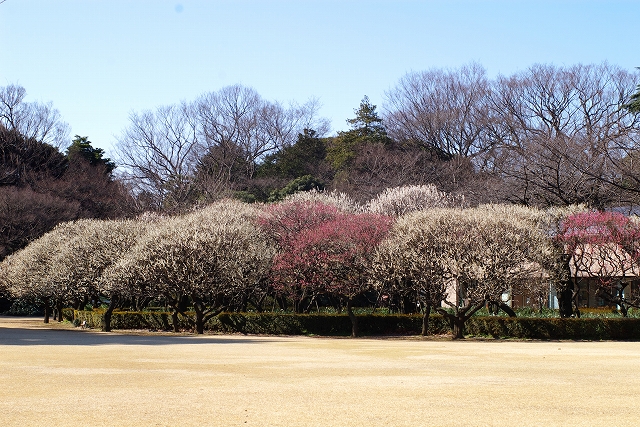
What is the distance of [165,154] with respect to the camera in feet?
238

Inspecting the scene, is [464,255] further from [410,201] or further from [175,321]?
[410,201]

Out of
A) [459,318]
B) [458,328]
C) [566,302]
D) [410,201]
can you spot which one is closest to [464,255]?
[459,318]

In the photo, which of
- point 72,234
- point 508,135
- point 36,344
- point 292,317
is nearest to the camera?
point 36,344

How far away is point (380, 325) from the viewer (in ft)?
118

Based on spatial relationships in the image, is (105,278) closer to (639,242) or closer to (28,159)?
(639,242)

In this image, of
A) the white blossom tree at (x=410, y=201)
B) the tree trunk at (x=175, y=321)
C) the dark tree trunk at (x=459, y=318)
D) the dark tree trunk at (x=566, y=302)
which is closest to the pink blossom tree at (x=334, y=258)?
the dark tree trunk at (x=459, y=318)

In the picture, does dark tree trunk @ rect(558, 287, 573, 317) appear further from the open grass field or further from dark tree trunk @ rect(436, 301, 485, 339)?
the open grass field

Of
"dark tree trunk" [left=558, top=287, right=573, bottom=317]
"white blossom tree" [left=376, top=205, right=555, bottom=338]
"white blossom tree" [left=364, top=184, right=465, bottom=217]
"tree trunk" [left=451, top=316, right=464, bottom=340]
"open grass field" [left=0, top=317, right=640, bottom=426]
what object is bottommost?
"open grass field" [left=0, top=317, right=640, bottom=426]

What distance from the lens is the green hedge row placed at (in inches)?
1253

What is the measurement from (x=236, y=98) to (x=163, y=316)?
1673 inches

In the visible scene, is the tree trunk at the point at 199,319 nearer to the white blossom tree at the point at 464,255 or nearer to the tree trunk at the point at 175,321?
the tree trunk at the point at 175,321

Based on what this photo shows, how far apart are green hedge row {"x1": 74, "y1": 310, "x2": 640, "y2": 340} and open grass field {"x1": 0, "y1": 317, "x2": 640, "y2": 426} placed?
374 inches

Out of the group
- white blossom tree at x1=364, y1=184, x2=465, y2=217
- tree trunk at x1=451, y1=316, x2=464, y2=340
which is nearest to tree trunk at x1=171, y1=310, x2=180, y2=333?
tree trunk at x1=451, y1=316, x2=464, y2=340

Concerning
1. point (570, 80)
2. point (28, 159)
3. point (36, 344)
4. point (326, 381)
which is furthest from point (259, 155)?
point (326, 381)
